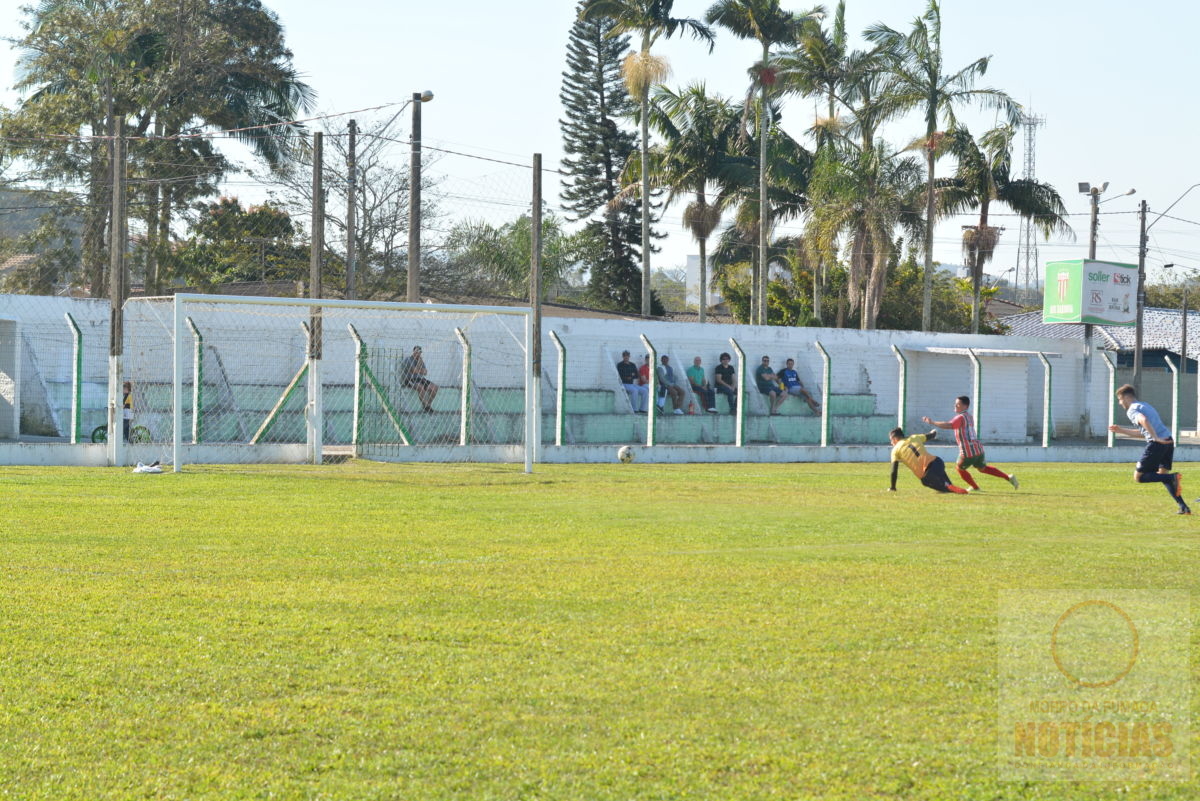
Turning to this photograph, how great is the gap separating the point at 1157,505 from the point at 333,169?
32.6 metres

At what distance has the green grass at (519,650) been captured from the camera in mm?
4719

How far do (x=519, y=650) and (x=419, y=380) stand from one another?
1794cm

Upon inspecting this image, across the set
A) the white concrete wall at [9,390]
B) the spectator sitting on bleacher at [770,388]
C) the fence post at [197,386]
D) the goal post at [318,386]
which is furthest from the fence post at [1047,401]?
the white concrete wall at [9,390]

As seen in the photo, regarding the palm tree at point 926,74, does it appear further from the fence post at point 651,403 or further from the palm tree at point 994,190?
the fence post at point 651,403

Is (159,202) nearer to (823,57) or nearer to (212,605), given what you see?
(823,57)

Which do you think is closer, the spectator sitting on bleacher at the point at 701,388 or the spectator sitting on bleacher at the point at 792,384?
the spectator sitting on bleacher at the point at 701,388

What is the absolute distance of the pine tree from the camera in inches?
2392

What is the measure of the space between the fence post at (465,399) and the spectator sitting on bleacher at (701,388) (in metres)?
6.95

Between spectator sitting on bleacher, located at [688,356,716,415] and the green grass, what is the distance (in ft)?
50.1

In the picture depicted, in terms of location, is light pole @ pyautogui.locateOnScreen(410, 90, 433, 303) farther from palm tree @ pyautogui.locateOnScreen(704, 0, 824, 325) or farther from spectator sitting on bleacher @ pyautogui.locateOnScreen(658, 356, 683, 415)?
palm tree @ pyautogui.locateOnScreen(704, 0, 824, 325)

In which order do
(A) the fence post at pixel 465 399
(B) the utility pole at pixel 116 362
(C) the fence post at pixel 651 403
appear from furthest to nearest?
1. (C) the fence post at pixel 651 403
2. (A) the fence post at pixel 465 399
3. (B) the utility pole at pixel 116 362

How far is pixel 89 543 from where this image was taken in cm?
1056

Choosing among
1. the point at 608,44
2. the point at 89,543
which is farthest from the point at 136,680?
the point at 608,44

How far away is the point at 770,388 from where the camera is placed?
30375 mm
